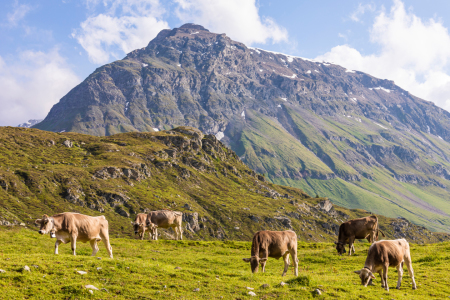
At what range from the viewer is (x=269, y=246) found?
24234 millimetres

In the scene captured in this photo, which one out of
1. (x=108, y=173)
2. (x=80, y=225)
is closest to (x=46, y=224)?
(x=80, y=225)

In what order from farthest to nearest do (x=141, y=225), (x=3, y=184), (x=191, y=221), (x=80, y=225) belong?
(x=191, y=221) < (x=3, y=184) < (x=141, y=225) < (x=80, y=225)

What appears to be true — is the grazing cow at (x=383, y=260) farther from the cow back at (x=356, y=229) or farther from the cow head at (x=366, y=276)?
the cow back at (x=356, y=229)

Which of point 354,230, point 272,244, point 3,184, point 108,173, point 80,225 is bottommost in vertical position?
point 272,244

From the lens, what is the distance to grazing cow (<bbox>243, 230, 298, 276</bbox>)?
76.4 feet

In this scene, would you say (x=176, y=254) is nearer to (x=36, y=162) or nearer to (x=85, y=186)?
(x=85, y=186)

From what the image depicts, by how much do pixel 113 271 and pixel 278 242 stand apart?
40.4 ft

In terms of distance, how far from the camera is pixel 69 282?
16734 mm

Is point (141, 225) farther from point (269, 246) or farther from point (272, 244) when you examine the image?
point (272, 244)

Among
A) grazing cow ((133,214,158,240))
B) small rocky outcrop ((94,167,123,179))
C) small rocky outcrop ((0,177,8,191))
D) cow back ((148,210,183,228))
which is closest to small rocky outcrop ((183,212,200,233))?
small rocky outcrop ((94,167,123,179))

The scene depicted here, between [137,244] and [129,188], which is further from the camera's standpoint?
[129,188]

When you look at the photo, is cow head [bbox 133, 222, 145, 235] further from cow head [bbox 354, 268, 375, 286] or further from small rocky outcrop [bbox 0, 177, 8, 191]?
small rocky outcrop [bbox 0, 177, 8, 191]

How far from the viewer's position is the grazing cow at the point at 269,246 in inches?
917

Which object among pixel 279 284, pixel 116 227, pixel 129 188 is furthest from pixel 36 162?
pixel 279 284
